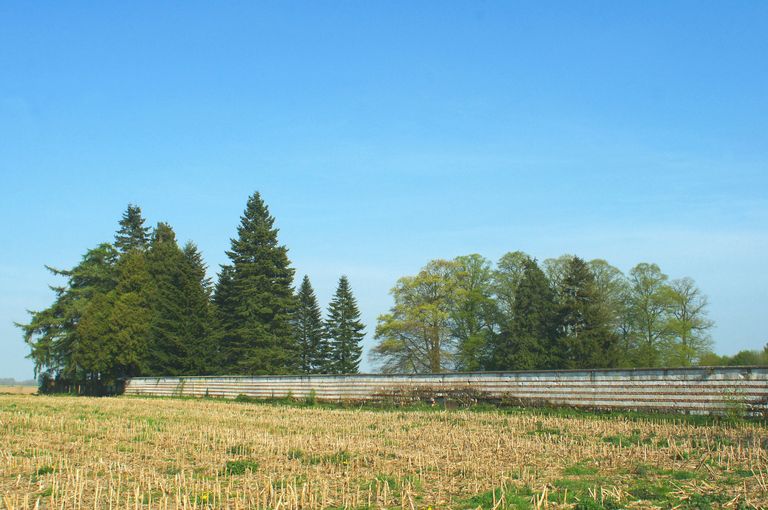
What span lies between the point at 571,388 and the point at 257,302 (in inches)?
1458

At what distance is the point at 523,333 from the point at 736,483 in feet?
141

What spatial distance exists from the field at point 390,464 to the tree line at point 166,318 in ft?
116

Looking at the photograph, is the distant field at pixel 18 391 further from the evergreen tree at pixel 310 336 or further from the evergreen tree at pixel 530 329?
the evergreen tree at pixel 530 329

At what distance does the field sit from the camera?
347 inches

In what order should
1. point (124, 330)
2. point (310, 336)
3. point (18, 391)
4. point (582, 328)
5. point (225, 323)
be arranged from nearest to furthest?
point (582, 328) < point (124, 330) < point (225, 323) < point (18, 391) < point (310, 336)

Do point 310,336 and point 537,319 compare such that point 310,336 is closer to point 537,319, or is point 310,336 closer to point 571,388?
point 537,319

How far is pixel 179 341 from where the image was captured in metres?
54.1

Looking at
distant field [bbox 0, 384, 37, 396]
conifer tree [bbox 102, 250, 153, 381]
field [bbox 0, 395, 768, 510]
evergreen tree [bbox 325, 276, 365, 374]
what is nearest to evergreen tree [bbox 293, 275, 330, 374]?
evergreen tree [bbox 325, 276, 365, 374]

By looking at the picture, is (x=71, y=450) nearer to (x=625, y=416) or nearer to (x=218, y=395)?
(x=625, y=416)

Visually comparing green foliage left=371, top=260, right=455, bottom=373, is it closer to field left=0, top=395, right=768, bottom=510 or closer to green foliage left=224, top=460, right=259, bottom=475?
field left=0, top=395, right=768, bottom=510

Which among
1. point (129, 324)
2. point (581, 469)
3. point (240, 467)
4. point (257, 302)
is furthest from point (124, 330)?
point (581, 469)

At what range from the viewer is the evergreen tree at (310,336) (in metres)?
71.3

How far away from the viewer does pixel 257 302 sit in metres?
55.9

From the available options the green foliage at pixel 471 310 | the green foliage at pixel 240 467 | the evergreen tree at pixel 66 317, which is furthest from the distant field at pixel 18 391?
the green foliage at pixel 240 467
